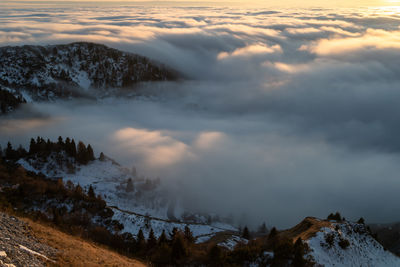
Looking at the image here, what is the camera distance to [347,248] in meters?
60.0

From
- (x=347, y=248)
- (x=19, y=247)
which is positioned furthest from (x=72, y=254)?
(x=347, y=248)

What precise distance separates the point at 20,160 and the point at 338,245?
480ft

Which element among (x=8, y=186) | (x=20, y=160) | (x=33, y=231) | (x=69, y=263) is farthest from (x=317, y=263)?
(x=20, y=160)

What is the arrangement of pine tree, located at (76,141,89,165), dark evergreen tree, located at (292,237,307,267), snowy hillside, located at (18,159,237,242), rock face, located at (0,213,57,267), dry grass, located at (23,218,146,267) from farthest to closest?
1. pine tree, located at (76,141,89,165)
2. snowy hillside, located at (18,159,237,242)
3. dark evergreen tree, located at (292,237,307,267)
4. dry grass, located at (23,218,146,267)
5. rock face, located at (0,213,57,267)

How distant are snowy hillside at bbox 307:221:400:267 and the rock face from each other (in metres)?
47.5

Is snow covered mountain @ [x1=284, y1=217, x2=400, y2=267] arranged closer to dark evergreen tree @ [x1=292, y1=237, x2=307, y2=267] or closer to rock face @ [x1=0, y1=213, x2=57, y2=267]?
dark evergreen tree @ [x1=292, y1=237, x2=307, y2=267]

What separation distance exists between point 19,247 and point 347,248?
2412 inches

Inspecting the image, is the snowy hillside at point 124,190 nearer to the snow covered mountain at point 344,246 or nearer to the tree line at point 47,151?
the tree line at point 47,151

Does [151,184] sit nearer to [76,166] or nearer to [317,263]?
[76,166]

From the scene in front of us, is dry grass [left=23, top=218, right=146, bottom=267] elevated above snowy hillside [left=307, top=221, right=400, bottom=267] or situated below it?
above

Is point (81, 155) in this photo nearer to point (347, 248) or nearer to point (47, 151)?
point (47, 151)

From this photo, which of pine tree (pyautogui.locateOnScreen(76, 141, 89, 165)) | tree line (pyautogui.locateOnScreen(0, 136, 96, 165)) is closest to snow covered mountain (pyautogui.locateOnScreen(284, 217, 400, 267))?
pine tree (pyautogui.locateOnScreen(76, 141, 89, 165))

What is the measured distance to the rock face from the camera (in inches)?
990

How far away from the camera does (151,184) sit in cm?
17362
